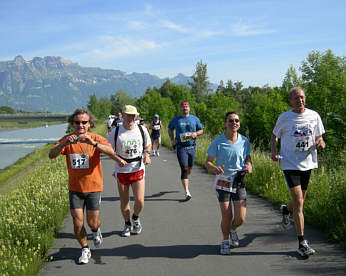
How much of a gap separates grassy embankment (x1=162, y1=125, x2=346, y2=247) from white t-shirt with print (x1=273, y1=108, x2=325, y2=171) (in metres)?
1.06

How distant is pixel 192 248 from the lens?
4875mm

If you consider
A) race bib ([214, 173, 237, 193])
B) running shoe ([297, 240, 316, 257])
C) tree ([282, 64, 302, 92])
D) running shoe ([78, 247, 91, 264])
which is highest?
tree ([282, 64, 302, 92])

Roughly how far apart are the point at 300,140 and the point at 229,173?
1016mm

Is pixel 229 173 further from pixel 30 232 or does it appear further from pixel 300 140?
pixel 30 232

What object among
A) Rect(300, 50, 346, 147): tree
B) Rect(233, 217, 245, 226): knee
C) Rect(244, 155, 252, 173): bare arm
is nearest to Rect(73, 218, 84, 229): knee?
Rect(233, 217, 245, 226): knee

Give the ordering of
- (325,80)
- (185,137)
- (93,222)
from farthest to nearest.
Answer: (325,80)
(185,137)
(93,222)

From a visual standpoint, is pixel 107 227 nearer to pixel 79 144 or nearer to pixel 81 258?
pixel 81 258

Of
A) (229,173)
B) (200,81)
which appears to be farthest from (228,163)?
(200,81)

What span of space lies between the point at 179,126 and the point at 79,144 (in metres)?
3.64

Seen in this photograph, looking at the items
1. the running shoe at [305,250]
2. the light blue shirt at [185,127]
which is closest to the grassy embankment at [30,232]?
the light blue shirt at [185,127]

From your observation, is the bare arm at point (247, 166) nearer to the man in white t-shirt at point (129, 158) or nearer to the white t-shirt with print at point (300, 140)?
the white t-shirt with print at point (300, 140)

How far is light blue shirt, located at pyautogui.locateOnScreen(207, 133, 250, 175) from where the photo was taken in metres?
4.68

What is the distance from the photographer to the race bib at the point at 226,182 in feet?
15.2

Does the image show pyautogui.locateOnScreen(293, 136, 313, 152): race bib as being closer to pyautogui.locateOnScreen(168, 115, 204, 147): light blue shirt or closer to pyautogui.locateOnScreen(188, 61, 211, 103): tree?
pyautogui.locateOnScreen(168, 115, 204, 147): light blue shirt
